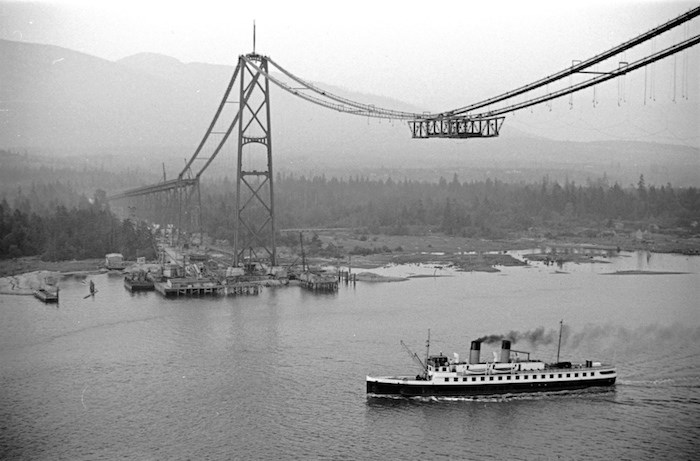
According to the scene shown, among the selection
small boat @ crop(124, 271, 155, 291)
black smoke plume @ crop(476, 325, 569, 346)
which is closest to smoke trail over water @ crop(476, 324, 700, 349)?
black smoke plume @ crop(476, 325, 569, 346)

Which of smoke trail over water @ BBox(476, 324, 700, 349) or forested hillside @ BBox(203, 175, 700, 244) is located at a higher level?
forested hillside @ BBox(203, 175, 700, 244)

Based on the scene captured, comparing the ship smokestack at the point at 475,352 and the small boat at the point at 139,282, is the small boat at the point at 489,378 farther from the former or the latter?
the small boat at the point at 139,282

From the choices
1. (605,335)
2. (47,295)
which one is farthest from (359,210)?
(605,335)

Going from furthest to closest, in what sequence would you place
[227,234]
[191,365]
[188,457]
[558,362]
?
1. [227,234]
2. [191,365]
3. [558,362]
4. [188,457]

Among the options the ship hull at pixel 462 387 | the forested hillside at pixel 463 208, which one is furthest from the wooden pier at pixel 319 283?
the forested hillside at pixel 463 208

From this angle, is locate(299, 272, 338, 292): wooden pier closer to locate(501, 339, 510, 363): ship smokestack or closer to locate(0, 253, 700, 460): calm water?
locate(0, 253, 700, 460): calm water

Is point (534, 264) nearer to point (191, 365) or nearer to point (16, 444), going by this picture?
point (191, 365)

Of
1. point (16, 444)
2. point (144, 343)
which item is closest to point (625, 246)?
point (144, 343)
